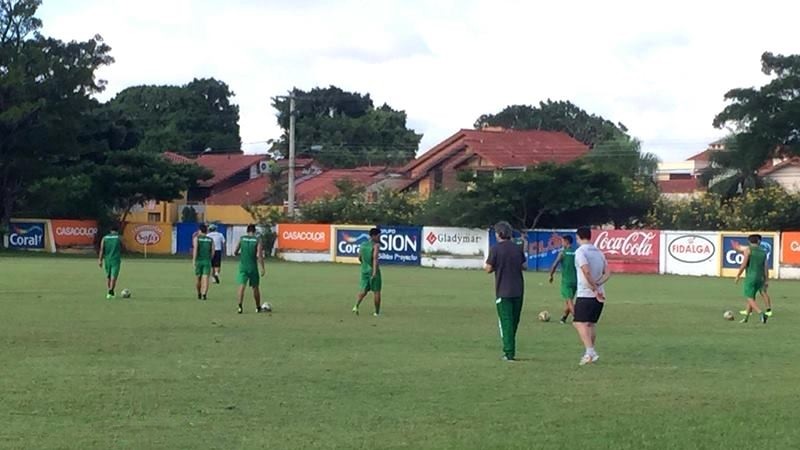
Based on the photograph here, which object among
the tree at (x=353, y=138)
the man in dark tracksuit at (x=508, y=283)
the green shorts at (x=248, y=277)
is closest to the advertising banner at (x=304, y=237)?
the green shorts at (x=248, y=277)

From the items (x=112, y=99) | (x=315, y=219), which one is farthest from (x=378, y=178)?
(x=112, y=99)

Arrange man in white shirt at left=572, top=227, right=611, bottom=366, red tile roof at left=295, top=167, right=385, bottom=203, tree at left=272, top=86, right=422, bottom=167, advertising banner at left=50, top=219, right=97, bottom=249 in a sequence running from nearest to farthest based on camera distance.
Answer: man in white shirt at left=572, top=227, right=611, bottom=366 → advertising banner at left=50, top=219, right=97, bottom=249 → red tile roof at left=295, top=167, right=385, bottom=203 → tree at left=272, top=86, right=422, bottom=167

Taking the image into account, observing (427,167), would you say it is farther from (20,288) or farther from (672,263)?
(20,288)

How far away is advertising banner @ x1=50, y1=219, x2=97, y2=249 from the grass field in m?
37.2

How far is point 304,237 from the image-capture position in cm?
5847

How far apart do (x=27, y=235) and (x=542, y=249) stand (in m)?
26.4

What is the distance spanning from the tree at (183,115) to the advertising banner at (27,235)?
49.7 m

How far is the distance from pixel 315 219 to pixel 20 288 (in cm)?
3703

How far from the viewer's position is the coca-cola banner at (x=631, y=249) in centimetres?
4897

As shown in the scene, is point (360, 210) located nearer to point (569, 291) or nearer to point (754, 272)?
point (754, 272)

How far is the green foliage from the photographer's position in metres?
66.7

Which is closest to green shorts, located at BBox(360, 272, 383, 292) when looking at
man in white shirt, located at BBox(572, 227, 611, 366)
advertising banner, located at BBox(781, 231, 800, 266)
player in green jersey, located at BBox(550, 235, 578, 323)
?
player in green jersey, located at BBox(550, 235, 578, 323)

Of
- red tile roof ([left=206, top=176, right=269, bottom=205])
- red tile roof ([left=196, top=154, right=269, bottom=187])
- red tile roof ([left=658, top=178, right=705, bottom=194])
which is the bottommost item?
red tile roof ([left=206, top=176, right=269, bottom=205])

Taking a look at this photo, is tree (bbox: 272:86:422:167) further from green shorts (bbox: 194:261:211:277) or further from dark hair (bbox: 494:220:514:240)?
dark hair (bbox: 494:220:514:240)
